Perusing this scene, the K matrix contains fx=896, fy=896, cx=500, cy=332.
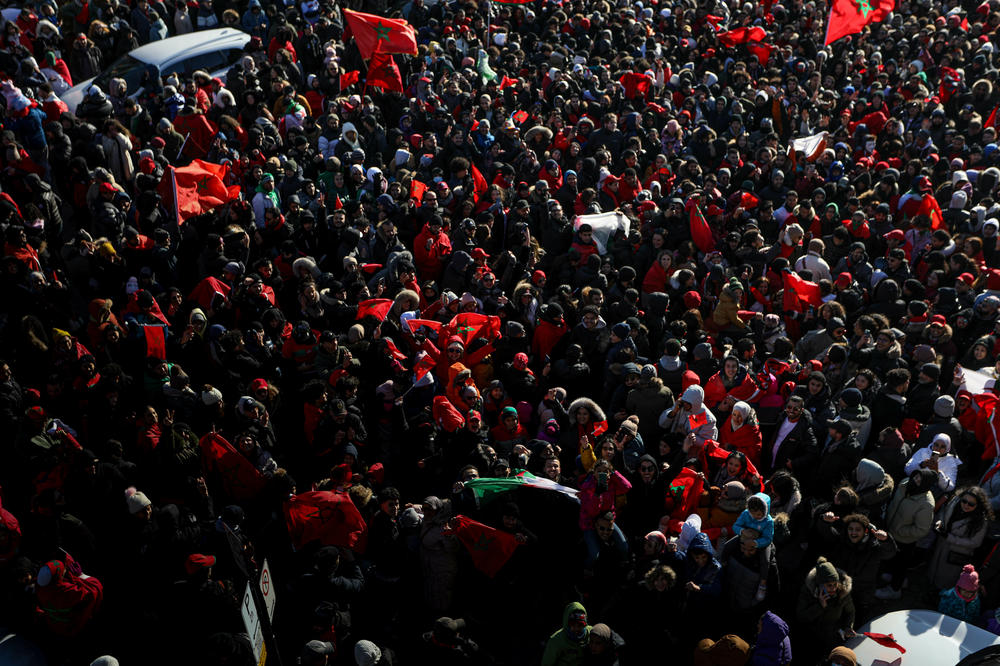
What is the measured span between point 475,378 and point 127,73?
9.88 metres

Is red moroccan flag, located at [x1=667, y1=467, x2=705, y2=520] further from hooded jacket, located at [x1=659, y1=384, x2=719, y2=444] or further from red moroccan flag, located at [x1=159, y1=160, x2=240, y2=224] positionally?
red moroccan flag, located at [x1=159, y1=160, x2=240, y2=224]

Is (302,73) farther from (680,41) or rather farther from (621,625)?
(621,625)

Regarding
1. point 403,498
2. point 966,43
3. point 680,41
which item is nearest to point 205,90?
point 403,498

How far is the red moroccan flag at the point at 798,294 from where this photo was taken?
1078 cm

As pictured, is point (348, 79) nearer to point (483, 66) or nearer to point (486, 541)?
point (483, 66)

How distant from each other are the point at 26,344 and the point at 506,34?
13420 millimetres

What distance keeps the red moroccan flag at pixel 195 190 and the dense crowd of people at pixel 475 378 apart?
0.07 meters

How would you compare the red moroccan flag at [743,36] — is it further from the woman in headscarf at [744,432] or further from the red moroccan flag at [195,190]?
the woman in headscarf at [744,432]

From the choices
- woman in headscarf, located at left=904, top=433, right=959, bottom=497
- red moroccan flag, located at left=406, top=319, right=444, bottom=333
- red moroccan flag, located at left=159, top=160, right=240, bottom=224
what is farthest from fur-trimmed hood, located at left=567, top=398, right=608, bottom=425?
red moroccan flag, located at left=159, top=160, right=240, bottom=224

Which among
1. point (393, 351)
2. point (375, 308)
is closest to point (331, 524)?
point (393, 351)

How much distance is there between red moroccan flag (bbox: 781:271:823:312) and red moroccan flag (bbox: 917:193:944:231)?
274cm

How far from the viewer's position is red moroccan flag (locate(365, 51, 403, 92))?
15.4m

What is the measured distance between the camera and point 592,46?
19.4m

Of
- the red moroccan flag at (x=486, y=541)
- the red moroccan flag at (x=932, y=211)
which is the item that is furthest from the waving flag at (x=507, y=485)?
the red moroccan flag at (x=932, y=211)
